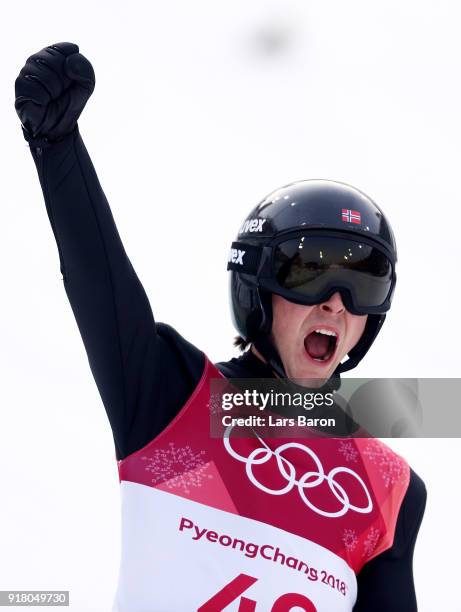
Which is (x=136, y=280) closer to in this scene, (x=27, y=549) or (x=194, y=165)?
(x=27, y=549)

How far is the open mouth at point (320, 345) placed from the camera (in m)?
3.90

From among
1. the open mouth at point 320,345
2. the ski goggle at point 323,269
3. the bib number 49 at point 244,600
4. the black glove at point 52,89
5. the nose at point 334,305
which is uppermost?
the black glove at point 52,89

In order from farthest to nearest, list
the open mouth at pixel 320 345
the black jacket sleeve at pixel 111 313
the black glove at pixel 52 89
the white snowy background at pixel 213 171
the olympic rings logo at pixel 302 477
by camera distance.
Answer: the white snowy background at pixel 213 171
the open mouth at pixel 320 345
the olympic rings logo at pixel 302 477
the black jacket sleeve at pixel 111 313
the black glove at pixel 52 89

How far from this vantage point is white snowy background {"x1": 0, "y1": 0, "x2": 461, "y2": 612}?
6766 millimetres

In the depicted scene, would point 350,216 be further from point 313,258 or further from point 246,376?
point 246,376

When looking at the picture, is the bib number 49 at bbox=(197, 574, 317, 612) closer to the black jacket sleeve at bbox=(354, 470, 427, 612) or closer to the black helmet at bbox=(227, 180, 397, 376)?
the black jacket sleeve at bbox=(354, 470, 427, 612)

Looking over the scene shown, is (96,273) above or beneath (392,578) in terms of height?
above

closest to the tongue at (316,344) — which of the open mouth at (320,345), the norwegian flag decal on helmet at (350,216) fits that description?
the open mouth at (320,345)

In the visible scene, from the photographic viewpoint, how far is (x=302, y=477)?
3768 mm

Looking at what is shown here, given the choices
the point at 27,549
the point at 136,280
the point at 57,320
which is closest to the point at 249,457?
the point at 136,280

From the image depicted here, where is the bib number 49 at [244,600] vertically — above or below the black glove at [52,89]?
below

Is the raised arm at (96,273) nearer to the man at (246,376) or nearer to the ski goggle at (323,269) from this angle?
the man at (246,376)

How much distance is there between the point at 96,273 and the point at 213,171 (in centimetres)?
557

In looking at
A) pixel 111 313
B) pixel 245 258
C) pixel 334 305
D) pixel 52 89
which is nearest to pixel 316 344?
pixel 334 305
